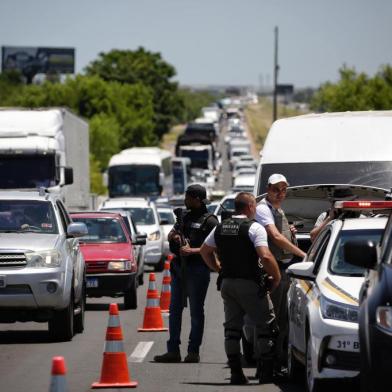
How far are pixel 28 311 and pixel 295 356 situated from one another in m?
5.25

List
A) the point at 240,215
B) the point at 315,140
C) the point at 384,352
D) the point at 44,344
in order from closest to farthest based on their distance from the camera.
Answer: the point at 384,352 → the point at 240,215 → the point at 44,344 → the point at 315,140

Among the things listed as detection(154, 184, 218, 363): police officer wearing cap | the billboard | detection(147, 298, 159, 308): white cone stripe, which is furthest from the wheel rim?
the billboard

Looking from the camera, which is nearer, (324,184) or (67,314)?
(67,314)

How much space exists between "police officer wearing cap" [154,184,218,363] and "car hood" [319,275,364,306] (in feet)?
11.2

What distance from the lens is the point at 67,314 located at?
59.1ft

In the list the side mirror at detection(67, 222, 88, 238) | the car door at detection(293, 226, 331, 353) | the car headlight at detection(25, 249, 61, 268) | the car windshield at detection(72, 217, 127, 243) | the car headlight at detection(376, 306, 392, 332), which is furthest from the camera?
the car windshield at detection(72, 217, 127, 243)

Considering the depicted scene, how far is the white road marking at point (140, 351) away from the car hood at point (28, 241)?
5.39 ft

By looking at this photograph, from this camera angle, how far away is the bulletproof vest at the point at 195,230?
15562mm

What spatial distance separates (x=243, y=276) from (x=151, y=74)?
141963 mm

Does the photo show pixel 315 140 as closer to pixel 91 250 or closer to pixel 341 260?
pixel 91 250

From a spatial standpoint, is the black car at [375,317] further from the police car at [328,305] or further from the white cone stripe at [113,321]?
the white cone stripe at [113,321]

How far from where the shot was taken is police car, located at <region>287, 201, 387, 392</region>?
37.8 ft

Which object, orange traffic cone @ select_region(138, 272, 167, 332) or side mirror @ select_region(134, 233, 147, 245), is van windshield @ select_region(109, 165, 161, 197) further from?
orange traffic cone @ select_region(138, 272, 167, 332)

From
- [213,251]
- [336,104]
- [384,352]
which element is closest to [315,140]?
[213,251]
